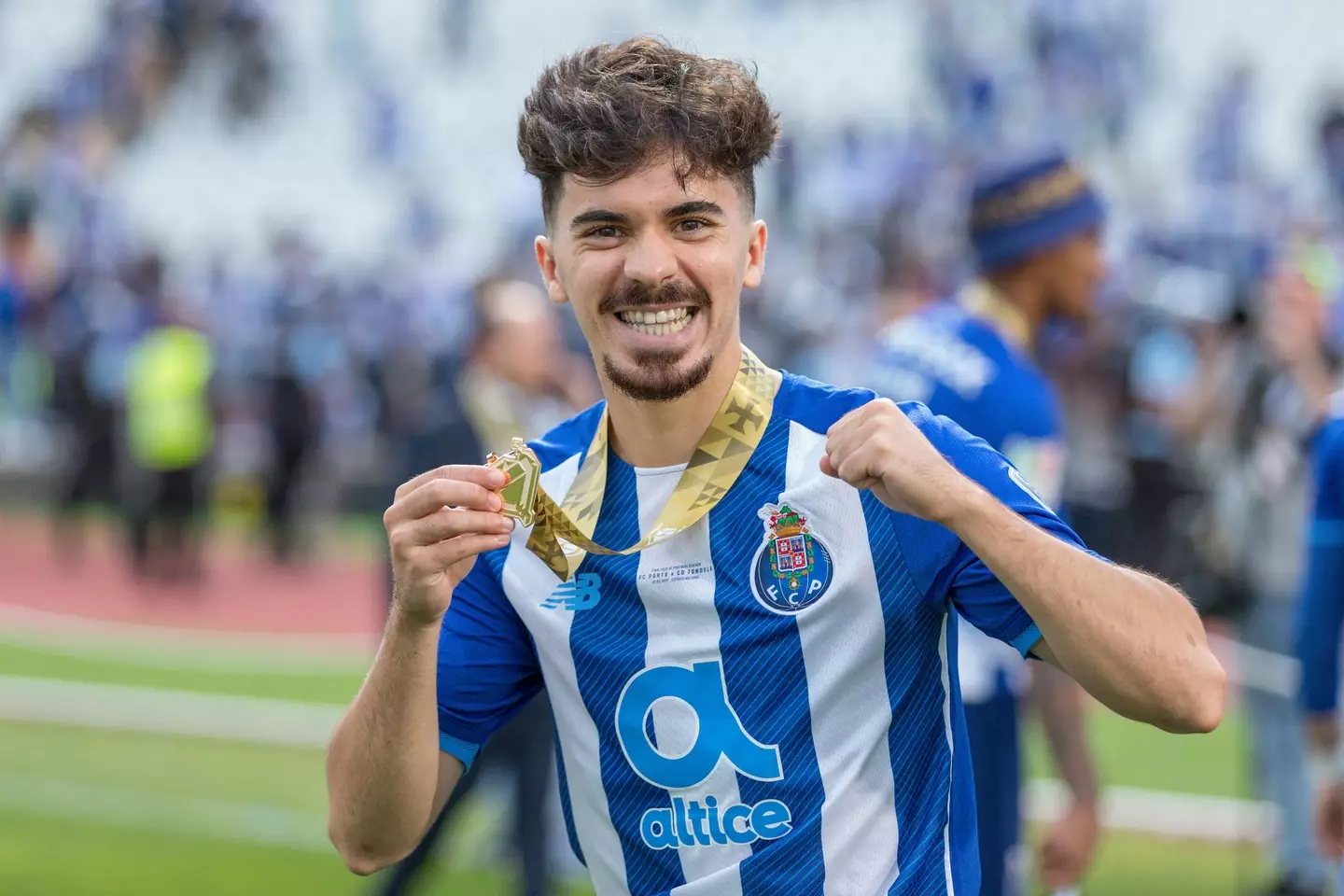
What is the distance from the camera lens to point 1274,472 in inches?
256

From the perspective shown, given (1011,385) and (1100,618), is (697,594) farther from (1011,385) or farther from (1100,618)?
(1011,385)

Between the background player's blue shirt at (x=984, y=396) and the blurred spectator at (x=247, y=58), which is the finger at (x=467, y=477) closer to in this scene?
the background player's blue shirt at (x=984, y=396)

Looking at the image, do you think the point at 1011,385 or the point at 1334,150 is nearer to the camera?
the point at 1011,385

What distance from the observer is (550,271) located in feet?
8.68

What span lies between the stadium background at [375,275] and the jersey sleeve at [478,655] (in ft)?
12.9

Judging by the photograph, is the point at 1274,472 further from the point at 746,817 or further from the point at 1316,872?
the point at 746,817

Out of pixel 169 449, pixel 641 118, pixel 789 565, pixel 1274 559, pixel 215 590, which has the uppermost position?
pixel 169 449

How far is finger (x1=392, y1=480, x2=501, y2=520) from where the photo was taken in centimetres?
224

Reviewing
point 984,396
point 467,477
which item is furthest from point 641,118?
point 984,396

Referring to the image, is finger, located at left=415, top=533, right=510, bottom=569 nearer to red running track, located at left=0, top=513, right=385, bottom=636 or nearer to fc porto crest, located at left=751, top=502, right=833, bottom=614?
fc porto crest, located at left=751, top=502, right=833, bottom=614

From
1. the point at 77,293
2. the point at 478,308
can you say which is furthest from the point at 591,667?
the point at 77,293

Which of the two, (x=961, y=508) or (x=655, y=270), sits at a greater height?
(x=655, y=270)

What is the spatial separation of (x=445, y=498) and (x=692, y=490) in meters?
0.43

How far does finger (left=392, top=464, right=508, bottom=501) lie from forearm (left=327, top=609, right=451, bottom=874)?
0.18m
